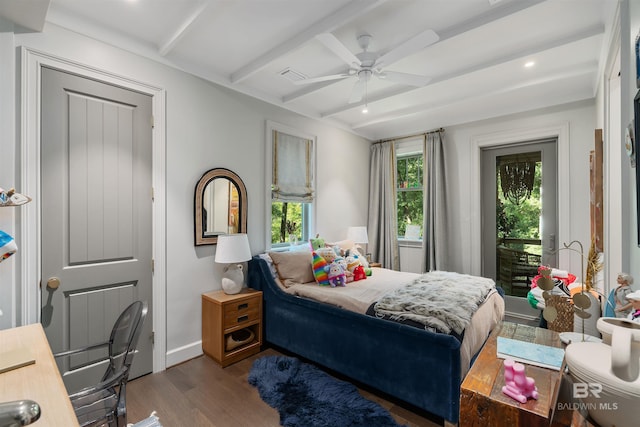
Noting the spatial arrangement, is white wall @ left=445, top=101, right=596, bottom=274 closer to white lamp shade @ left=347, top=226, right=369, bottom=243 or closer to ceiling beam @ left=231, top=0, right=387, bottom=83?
white lamp shade @ left=347, top=226, right=369, bottom=243

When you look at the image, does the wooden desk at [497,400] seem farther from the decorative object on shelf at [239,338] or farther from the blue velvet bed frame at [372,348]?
the decorative object on shelf at [239,338]

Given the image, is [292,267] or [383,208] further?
[383,208]

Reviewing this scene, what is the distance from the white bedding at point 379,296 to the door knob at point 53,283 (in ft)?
5.52

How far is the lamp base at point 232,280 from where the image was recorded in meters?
2.81

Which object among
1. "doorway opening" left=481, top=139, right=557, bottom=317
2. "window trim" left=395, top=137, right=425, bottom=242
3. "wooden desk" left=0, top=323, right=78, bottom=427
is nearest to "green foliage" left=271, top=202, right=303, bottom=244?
"window trim" left=395, top=137, right=425, bottom=242

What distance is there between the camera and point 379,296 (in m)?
2.56

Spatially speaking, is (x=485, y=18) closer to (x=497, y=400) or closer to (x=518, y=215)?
(x=497, y=400)

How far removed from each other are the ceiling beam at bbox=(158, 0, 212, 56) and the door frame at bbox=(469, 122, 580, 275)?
3.60 metres

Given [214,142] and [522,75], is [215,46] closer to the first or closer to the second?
[214,142]

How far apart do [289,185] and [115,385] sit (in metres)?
2.57

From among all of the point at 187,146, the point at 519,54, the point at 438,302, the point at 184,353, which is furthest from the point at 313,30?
the point at 184,353

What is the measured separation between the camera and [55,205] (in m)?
2.06

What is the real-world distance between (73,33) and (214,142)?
123 cm

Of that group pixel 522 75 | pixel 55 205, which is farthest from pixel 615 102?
pixel 55 205
